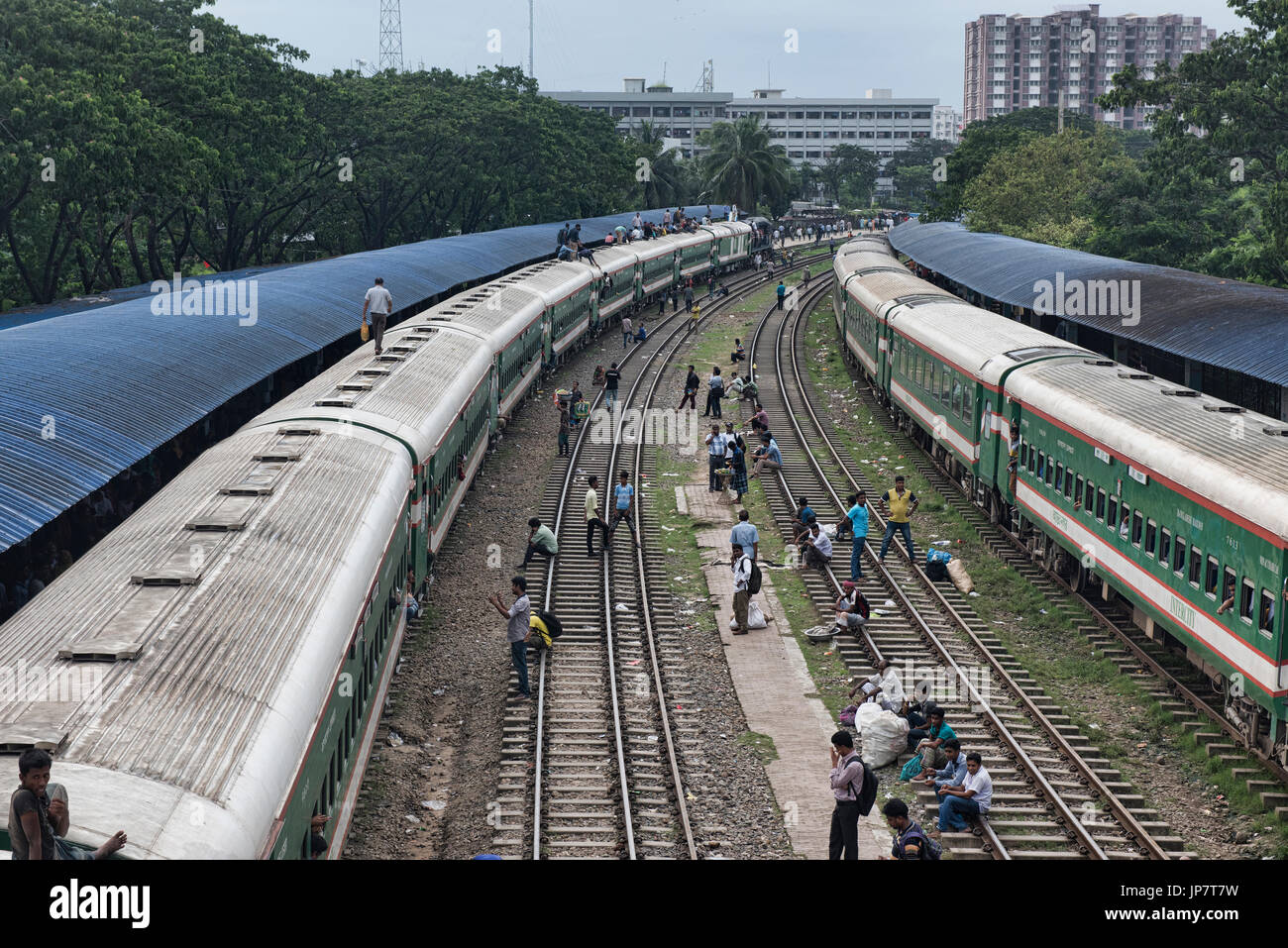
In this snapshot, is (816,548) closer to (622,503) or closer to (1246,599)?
(622,503)

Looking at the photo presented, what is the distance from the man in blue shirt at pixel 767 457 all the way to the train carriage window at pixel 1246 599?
50.6ft

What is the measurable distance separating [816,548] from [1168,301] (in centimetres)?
1213

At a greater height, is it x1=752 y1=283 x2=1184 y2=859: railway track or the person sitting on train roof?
the person sitting on train roof

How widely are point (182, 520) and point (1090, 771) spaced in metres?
9.72

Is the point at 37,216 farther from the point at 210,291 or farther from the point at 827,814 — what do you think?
the point at 827,814

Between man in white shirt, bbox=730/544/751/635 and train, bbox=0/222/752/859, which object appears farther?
man in white shirt, bbox=730/544/751/635

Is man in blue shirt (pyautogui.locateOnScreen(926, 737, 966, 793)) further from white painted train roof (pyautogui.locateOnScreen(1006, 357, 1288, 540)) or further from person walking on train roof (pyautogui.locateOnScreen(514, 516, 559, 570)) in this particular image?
person walking on train roof (pyautogui.locateOnScreen(514, 516, 559, 570))

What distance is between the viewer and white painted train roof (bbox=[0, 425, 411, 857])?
6938mm

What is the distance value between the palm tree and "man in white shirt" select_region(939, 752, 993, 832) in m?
78.1

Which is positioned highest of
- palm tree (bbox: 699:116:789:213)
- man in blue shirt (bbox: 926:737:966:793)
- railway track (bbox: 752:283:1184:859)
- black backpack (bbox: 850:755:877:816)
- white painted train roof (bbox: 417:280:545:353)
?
palm tree (bbox: 699:116:789:213)

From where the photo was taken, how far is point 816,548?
22938mm

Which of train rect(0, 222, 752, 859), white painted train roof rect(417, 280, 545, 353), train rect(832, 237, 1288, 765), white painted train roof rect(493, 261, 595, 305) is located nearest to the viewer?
train rect(0, 222, 752, 859)

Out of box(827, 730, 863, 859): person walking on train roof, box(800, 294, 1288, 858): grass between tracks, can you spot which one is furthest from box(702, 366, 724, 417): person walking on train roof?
box(827, 730, 863, 859): person walking on train roof

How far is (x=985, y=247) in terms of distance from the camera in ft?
150
